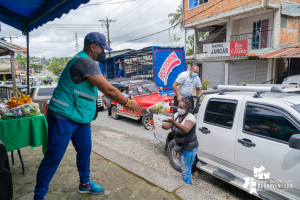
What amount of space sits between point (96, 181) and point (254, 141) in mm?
2334

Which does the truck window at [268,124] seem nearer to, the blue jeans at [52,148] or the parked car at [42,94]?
the blue jeans at [52,148]

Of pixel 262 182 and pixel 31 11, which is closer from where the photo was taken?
pixel 262 182

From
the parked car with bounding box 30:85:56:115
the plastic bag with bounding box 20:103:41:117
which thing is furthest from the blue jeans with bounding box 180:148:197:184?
the parked car with bounding box 30:85:56:115

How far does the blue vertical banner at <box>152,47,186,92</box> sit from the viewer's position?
1100cm

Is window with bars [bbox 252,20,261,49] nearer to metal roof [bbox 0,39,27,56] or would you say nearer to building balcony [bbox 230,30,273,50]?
building balcony [bbox 230,30,273,50]

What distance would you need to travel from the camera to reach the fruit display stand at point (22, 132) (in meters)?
2.84

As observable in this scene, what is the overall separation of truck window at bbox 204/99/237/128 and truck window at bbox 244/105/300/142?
0.27 m

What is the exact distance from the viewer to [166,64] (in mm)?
11367

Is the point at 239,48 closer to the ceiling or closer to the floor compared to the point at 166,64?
closer to the ceiling

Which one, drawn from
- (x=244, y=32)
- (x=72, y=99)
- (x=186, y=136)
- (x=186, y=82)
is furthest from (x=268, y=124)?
(x=244, y=32)

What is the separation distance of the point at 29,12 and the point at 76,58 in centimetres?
387

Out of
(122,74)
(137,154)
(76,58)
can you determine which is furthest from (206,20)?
(76,58)

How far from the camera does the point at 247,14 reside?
1542 centimetres

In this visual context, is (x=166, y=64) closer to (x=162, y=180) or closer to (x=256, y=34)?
(x=162, y=180)
